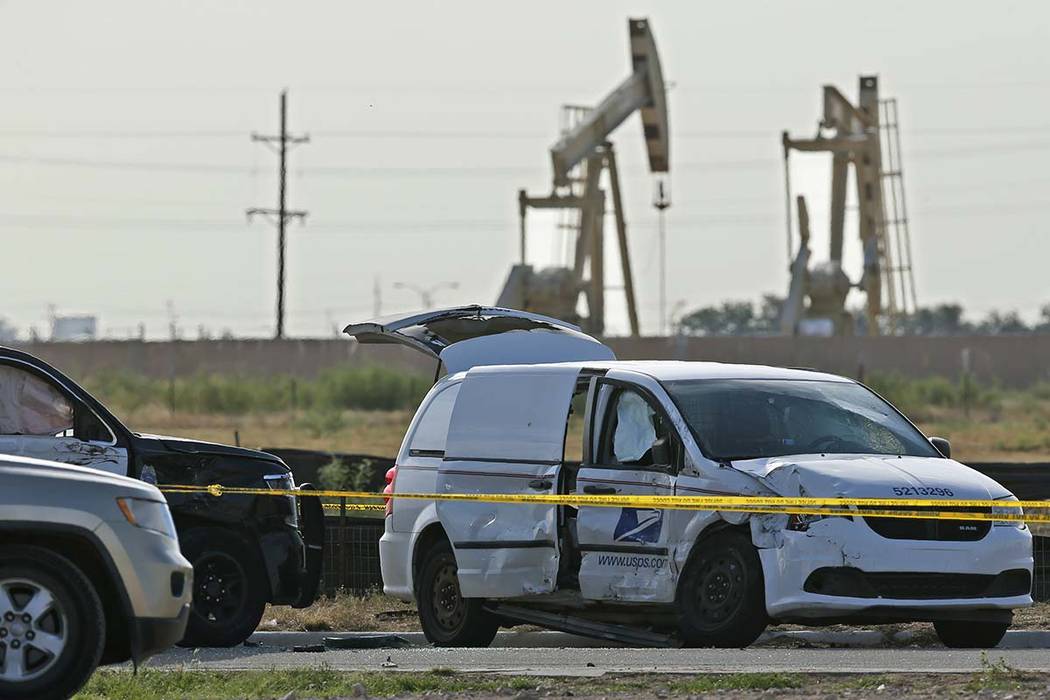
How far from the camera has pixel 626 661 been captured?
38.7ft

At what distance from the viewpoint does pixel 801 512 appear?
1272cm

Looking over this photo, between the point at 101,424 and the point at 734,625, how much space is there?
4.44 metres

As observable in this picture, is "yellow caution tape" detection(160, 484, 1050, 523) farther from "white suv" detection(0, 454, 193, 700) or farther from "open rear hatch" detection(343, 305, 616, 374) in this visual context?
"white suv" detection(0, 454, 193, 700)

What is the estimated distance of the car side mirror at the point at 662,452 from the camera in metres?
13.7

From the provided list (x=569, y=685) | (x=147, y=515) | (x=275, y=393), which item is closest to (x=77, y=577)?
(x=147, y=515)

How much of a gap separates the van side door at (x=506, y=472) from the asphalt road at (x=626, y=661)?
1301 mm

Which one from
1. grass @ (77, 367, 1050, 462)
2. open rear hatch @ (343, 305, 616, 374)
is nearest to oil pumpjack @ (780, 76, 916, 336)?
grass @ (77, 367, 1050, 462)

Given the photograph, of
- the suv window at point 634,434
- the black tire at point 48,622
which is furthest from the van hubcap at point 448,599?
the black tire at point 48,622

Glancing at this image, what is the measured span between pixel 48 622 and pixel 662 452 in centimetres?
473

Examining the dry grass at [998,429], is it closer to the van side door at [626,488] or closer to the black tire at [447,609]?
the black tire at [447,609]

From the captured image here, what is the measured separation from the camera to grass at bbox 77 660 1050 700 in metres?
10.4

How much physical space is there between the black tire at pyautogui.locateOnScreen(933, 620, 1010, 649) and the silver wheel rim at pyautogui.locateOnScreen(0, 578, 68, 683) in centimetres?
590

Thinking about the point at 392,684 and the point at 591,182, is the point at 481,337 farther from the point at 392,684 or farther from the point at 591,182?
the point at 591,182

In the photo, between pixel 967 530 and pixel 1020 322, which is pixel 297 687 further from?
pixel 1020 322
